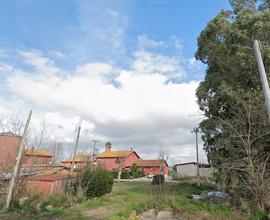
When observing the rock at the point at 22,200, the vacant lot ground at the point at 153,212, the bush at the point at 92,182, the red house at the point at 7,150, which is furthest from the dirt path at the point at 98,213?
the red house at the point at 7,150

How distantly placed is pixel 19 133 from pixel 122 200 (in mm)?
7745

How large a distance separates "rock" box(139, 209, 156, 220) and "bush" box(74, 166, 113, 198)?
6.75m

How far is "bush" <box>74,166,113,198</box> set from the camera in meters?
17.8

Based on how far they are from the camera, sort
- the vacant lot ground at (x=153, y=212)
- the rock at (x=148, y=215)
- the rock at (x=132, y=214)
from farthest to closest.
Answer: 1. the rock at (x=148, y=215)
2. the rock at (x=132, y=214)
3. the vacant lot ground at (x=153, y=212)

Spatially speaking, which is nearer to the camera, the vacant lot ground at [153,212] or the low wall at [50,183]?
the vacant lot ground at [153,212]

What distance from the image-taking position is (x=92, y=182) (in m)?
18.5

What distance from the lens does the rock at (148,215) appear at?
36.1 ft

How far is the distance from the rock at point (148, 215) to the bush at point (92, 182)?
6.75 meters

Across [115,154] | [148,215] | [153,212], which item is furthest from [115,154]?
[148,215]

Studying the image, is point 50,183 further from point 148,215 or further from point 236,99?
point 236,99

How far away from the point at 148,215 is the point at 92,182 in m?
7.89

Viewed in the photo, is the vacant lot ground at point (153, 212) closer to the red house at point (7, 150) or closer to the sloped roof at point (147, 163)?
the red house at point (7, 150)

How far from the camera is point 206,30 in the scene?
18.6 metres

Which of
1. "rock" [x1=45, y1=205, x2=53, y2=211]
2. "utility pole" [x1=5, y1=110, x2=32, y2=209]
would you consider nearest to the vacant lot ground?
"rock" [x1=45, y1=205, x2=53, y2=211]
